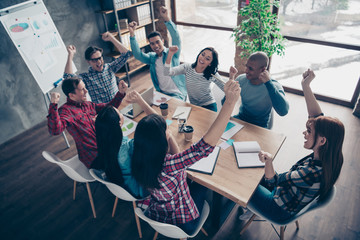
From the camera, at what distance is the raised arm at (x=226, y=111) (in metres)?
1.23

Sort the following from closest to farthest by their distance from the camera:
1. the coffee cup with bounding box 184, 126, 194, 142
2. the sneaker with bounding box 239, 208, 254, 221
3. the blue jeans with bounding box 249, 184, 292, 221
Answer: the blue jeans with bounding box 249, 184, 292, 221, the coffee cup with bounding box 184, 126, 194, 142, the sneaker with bounding box 239, 208, 254, 221

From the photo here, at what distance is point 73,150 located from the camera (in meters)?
3.35

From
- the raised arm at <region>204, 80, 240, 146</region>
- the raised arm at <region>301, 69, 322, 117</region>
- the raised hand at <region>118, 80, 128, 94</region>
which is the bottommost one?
the raised arm at <region>301, 69, 322, 117</region>

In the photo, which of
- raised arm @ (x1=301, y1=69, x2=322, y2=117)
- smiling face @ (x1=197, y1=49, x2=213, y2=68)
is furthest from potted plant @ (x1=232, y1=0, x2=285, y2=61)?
raised arm @ (x1=301, y1=69, x2=322, y2=117)

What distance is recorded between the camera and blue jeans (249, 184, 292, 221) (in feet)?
5.88

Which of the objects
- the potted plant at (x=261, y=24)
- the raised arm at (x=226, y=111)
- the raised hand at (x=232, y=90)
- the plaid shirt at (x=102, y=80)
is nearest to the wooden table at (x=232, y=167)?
the raised arm at (x=226, y=111)

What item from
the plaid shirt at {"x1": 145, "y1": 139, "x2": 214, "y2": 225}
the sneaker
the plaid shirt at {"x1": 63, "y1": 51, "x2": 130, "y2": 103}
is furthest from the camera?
the plaid shirt at {"x1": 63, "y1": 51, "x2": 130, "y2": 103}

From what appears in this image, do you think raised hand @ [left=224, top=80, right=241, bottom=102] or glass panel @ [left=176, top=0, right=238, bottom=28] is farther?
glass panel @ [left=176, top=0, right=238, bottom=28]

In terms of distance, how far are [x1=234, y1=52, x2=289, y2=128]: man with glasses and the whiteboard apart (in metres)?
2.48

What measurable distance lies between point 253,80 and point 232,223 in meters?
1.47

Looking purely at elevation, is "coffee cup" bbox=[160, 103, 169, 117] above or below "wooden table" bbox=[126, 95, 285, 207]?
above

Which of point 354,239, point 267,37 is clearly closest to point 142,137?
point 354,239

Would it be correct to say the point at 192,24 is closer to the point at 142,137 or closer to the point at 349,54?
the point at 349,54

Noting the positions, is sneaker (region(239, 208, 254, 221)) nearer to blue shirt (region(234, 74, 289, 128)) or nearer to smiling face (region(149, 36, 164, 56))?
blue shirt (region(234, 74, 289, 128))
